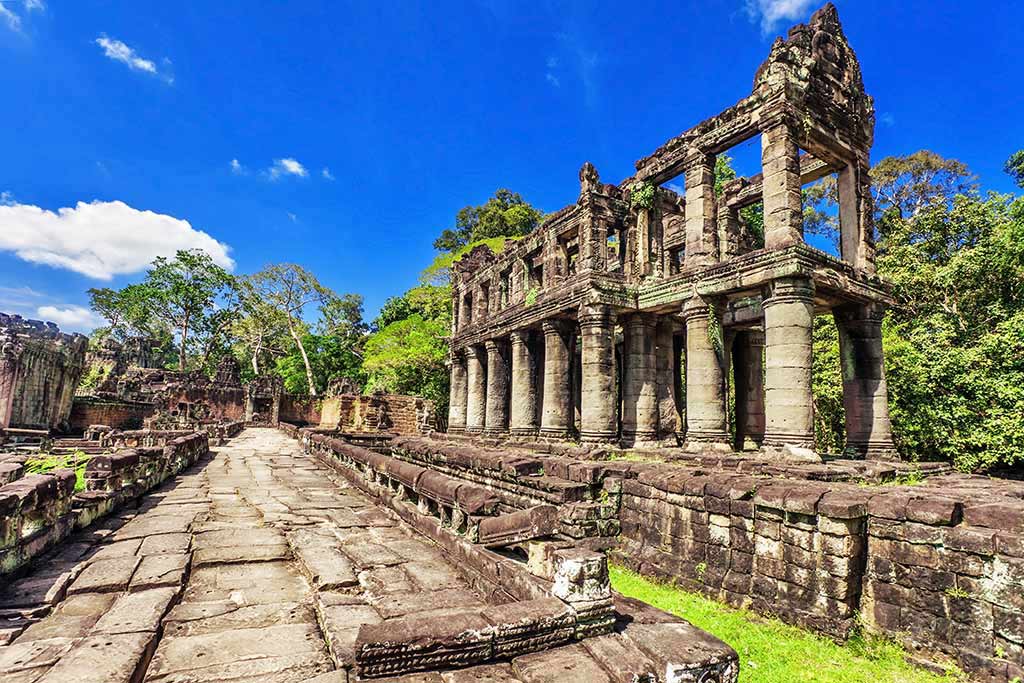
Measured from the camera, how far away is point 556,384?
1431 cm

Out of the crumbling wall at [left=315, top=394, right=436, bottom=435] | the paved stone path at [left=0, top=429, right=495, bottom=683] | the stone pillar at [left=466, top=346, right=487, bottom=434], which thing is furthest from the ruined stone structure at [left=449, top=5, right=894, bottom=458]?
the crumbling wall at [left=315, top=394, right=436, bottom=435]

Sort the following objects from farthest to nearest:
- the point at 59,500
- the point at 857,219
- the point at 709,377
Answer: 1. the point at 857,219
2. the point at 709,377
3. the point at 59,500

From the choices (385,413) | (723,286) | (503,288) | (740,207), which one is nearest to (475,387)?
(503,288)

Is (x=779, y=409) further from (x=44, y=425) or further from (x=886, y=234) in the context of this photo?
(x=44, y=425)

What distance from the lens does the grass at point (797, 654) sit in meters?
3.79

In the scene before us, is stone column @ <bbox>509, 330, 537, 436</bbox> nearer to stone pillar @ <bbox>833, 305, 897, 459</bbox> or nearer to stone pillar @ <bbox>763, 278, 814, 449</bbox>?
stone pillar @ <bbox>763, 278, 814, 449</bbox>

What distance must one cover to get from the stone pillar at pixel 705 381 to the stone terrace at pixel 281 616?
7.19m

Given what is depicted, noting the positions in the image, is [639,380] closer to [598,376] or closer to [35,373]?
[598,376]

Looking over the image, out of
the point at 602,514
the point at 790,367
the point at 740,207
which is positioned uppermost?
the point at 740,207

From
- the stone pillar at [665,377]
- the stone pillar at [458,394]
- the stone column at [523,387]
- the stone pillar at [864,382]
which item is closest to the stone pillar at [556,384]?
the stone column at [523,387]

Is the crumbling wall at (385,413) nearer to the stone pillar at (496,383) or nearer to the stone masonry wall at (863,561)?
the stone pillar at (496,383)

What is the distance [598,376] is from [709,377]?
2648 mm

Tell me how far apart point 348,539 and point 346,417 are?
82.2 ft

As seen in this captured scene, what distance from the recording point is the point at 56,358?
71.5 ft
